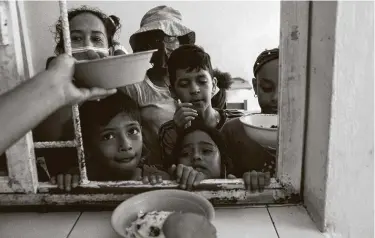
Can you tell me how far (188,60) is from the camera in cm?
127

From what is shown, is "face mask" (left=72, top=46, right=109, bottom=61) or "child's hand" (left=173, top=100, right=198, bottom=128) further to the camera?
"child's hand" (left=173, top=100, right=198, bottom=128)

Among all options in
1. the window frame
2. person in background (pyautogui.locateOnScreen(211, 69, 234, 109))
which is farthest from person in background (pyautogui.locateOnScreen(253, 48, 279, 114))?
the window frame

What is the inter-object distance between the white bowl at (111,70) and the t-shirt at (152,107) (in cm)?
53

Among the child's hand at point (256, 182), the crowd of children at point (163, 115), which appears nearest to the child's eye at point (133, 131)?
the crowd of children at point (163, 115)

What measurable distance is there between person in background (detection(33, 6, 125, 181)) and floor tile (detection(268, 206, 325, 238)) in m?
0.60

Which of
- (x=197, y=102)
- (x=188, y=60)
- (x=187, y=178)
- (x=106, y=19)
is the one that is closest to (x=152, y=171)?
(x=187, y=178)

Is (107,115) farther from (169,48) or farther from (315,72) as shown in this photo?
(315,72)

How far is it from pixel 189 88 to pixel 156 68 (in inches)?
7.0

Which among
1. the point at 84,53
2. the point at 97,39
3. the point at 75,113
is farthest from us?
the point at 97,39

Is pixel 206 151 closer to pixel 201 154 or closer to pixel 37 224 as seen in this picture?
pixel 201 154

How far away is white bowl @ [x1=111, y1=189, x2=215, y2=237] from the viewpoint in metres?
0.78

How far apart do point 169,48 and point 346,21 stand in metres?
0.80

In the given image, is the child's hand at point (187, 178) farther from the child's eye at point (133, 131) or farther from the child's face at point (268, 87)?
the child's face at point (268, 87)

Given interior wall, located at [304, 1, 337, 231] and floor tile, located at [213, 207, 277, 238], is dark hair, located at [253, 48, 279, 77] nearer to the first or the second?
interior wall, located at [304, 1, 337, 231]
